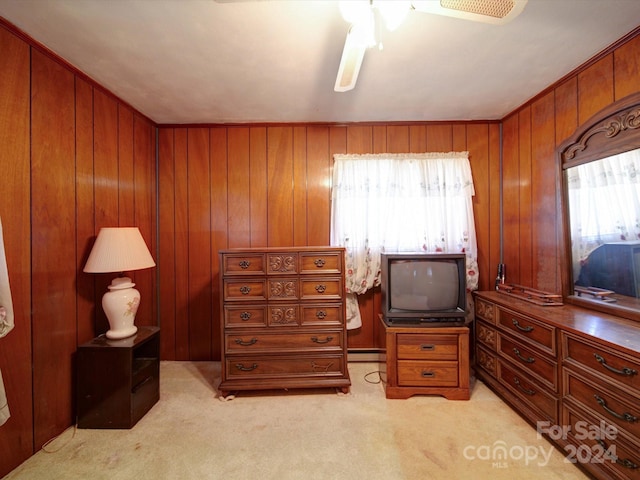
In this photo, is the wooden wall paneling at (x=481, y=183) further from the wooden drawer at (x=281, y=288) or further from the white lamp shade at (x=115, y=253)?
the white lamp shade at (x=115, y=253)

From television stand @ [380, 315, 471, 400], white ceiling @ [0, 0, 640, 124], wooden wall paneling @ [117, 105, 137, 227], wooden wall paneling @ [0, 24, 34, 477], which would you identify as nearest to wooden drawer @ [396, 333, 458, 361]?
television stand @ [380, 315, 471, 400]

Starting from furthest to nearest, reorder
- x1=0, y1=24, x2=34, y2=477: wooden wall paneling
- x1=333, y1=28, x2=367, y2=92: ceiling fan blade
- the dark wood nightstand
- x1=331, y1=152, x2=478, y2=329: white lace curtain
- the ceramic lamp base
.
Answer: x1=331, y1=152, x2=478, y2=329: white lace curtain
the ceramic lamp base
the dark wood nightstand
x1=0, y1=24, x2=34, y2=477: wooden wall paneling
x1=333, y1=28, x2=367, y2=92: ceiling fan blade

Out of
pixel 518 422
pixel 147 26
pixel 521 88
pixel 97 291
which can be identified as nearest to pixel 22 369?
pixel 97 291

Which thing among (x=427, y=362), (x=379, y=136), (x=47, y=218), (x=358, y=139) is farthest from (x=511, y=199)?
(x=47, y=218)

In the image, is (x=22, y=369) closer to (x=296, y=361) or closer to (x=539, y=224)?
(x=296, y=361)

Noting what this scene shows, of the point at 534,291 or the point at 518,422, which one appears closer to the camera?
the point at 518,422

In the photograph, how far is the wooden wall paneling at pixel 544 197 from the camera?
2.03 m

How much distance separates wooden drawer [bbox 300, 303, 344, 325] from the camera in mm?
2082

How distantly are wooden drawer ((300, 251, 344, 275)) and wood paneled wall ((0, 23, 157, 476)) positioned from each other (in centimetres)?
155

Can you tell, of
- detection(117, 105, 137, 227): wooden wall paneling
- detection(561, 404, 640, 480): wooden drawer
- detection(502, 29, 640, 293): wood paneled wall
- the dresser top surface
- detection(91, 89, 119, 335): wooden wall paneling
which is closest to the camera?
detection(561, 404, 640, 480): wooden drawer

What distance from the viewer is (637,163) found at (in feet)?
4.83

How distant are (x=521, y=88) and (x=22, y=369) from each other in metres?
3.81

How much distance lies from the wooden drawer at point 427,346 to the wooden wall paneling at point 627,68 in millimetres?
1872

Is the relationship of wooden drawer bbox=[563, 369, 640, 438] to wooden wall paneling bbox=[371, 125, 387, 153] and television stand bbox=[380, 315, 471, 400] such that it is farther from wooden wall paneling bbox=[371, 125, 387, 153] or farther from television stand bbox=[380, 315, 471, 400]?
wooden wall paneling bbox=[371, 125, 387, 153]
